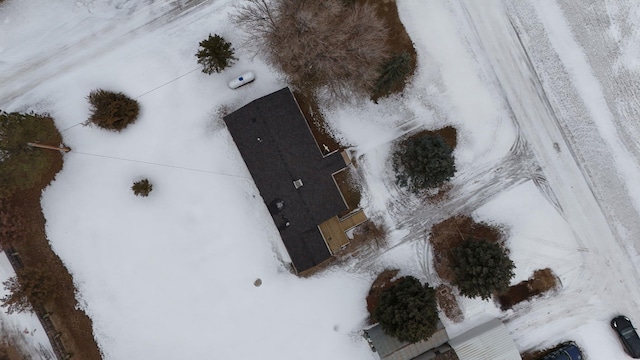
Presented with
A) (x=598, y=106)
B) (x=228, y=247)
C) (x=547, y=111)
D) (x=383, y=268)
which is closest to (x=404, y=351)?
(x=383, y=268)

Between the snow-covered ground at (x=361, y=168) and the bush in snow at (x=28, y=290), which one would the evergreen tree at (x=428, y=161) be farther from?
the bush in snow at (x=28, y=290)

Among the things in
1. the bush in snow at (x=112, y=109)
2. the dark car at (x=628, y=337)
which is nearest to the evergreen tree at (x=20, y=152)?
the bush in snow at (x=112, y=109)

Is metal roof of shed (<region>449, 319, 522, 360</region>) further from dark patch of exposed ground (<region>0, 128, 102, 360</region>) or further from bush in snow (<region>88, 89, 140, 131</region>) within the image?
bush in snow (<region>88, 89, 140, 131</region>)

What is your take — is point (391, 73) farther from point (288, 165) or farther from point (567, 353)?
point (567, 353)

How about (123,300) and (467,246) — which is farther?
(123,300)

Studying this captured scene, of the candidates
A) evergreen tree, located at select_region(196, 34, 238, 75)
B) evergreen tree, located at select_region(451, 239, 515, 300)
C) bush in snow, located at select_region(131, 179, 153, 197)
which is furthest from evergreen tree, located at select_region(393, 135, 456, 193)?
bush in snow, located at select_region(131, 179, 153, 197)

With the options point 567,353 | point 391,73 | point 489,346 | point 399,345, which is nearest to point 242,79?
point 391,73

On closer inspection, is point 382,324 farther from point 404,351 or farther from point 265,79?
point 265,79
